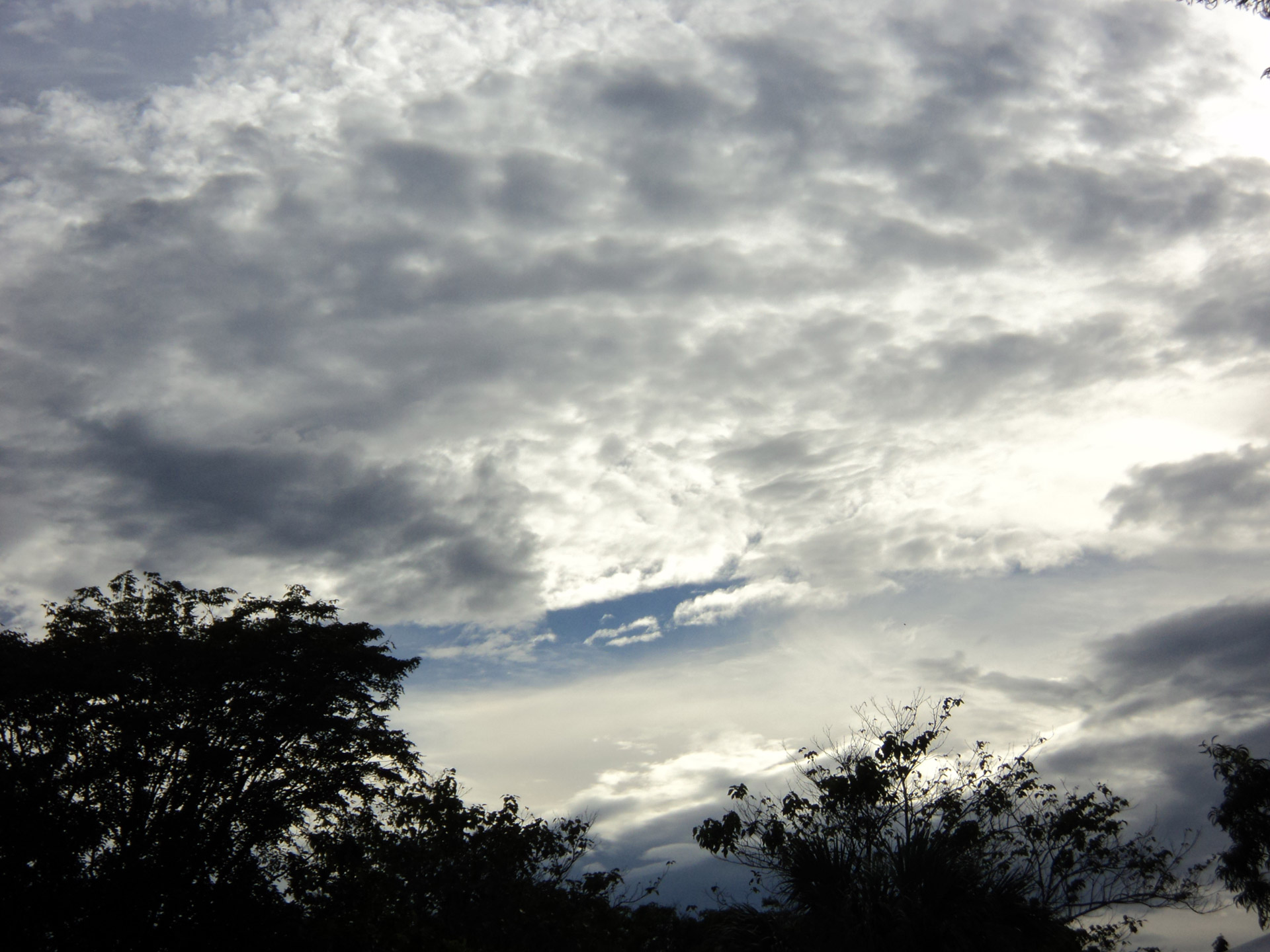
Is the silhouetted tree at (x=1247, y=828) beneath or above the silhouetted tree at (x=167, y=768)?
beneath

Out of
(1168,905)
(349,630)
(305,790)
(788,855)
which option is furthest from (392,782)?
(1168,905)

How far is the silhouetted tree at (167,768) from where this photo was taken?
26.3 metres

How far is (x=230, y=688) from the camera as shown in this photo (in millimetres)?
29688

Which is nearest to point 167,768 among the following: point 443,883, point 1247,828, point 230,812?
point 230,812

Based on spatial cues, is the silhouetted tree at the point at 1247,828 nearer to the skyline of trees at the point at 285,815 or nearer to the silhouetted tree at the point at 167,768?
the skyline of trees at the point at 285,815

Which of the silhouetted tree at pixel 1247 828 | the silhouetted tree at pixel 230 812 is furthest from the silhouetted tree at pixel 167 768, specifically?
the silhouetted tree at pixel 1247 828

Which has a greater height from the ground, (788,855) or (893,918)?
(788,855)

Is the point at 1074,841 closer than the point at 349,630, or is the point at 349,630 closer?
the point at 1074,841

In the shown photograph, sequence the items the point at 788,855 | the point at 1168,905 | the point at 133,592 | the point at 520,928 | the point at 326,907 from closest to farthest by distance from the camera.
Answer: the point at 788,855
the point at 520,928
the point at 1168,905
the point at 326,907
the point at 133,592

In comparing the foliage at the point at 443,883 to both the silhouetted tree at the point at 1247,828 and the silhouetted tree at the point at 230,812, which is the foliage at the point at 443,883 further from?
the silhouetted tree at the point at 1247,828

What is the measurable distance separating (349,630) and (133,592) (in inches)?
313

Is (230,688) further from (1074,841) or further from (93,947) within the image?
(1074,841)

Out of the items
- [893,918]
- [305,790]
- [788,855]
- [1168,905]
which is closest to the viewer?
[893,918]

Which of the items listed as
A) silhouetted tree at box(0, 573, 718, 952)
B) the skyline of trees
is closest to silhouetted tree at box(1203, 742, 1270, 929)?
the skyline of trees
